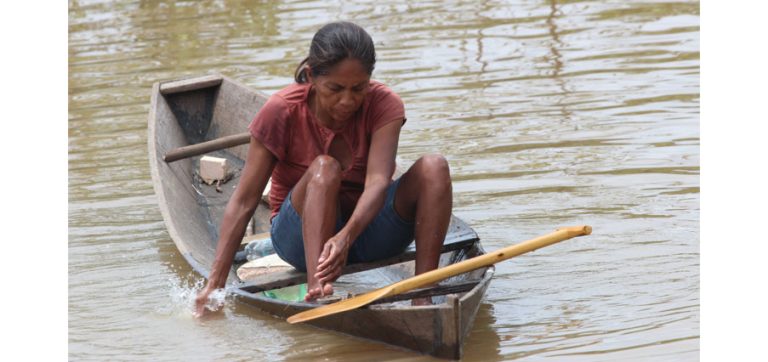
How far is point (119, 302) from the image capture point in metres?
4.62

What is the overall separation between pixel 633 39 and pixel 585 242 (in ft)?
13.6

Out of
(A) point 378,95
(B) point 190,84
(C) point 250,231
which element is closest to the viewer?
(A) point 378,95

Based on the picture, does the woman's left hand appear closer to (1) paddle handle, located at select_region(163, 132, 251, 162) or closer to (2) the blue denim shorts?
(2) the blue denim shorts

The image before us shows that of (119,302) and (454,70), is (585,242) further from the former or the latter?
(454,70)

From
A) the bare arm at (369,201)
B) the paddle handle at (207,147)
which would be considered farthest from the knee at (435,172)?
the paddle handle at (207,147)

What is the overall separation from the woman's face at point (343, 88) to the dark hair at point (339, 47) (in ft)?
0.06

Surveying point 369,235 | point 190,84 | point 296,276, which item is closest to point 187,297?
point 296,276

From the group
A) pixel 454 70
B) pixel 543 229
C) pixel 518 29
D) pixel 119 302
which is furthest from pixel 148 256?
pixel 518 29

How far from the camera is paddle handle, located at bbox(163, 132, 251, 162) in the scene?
538 centimetres

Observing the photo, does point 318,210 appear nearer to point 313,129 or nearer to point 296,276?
point 313,129

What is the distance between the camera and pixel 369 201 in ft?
12.5

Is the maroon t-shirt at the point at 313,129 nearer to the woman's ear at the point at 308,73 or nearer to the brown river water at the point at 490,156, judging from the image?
the woman's ear at the point at 308,73

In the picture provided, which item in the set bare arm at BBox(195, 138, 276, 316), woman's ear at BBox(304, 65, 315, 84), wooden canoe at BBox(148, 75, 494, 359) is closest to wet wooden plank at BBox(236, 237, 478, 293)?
wooden canoe at BBox(148, 75, 494, 359)

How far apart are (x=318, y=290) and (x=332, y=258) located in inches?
5.3
